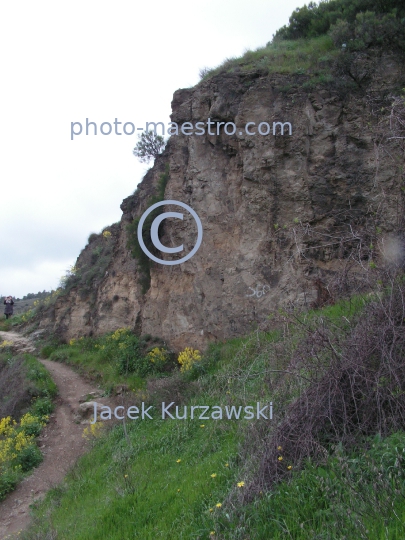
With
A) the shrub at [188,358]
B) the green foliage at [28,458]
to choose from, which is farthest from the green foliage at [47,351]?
the shrub at [188,358]

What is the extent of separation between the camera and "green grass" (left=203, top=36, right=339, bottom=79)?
963 centimetres

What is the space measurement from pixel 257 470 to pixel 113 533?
155cm

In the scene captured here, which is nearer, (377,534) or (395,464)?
(377,534)

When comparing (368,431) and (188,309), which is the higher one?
(188,309)

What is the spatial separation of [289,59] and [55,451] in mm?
9042

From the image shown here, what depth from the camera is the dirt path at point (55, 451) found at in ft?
24.1

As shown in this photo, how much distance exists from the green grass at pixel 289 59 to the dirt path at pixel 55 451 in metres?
7.53

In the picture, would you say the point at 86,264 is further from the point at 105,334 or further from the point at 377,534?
the point at 377,534

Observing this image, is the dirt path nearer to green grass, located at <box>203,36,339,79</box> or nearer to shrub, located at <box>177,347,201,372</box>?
shrub, located at <box>177,347,201,372</box>

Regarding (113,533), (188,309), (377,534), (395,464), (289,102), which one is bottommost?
(113,533)

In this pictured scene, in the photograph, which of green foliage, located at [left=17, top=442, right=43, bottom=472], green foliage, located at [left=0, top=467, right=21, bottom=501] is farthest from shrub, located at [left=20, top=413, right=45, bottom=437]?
green foliage, located at [left=0, top=467, right=21, bottom=501]

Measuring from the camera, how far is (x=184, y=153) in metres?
10.3

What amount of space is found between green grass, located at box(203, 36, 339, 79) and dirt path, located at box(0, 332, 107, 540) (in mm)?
7532

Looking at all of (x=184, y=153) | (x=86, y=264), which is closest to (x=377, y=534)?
(x=184, y=153)
